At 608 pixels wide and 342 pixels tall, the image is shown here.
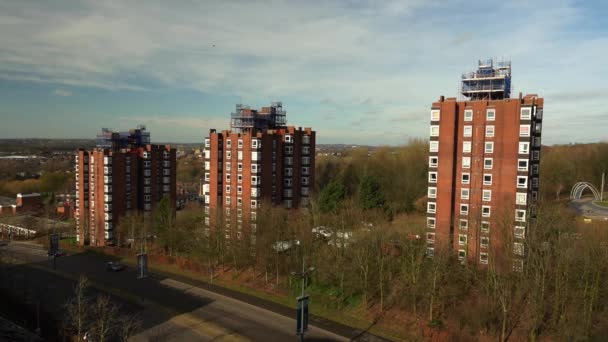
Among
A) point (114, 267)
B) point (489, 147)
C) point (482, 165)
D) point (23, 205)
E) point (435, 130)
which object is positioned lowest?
point (114, 267)

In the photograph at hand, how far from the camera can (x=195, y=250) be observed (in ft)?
157

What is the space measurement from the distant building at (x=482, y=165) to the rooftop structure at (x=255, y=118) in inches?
1025

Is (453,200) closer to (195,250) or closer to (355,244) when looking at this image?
(355,244)

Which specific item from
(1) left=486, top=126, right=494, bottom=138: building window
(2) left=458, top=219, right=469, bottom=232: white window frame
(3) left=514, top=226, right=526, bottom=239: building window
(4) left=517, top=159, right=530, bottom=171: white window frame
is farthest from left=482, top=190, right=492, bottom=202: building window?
(1) left=486, top=126, right=494, bottom=138: building window

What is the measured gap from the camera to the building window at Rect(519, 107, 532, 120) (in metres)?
35.4

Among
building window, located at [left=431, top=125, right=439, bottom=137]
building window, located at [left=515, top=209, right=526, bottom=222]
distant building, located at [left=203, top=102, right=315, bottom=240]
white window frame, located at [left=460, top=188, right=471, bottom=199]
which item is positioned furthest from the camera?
distant building, located at [left=203, top=102, right=315, bottom=240]

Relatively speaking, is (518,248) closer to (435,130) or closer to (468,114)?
(468,114)

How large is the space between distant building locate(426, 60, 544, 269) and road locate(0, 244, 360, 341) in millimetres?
14805

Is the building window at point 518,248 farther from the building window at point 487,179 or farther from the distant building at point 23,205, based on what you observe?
the distant building at point 23,205

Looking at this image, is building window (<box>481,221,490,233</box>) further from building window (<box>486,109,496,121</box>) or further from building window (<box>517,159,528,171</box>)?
building window (<box>486,109,496,121</box>)

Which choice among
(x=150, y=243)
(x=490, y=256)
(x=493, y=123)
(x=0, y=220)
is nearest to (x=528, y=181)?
(x=493, y=123)

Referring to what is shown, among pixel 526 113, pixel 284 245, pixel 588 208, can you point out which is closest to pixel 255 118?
pixel 284 245

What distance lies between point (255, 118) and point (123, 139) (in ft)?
78.8

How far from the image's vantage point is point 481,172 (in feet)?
124
